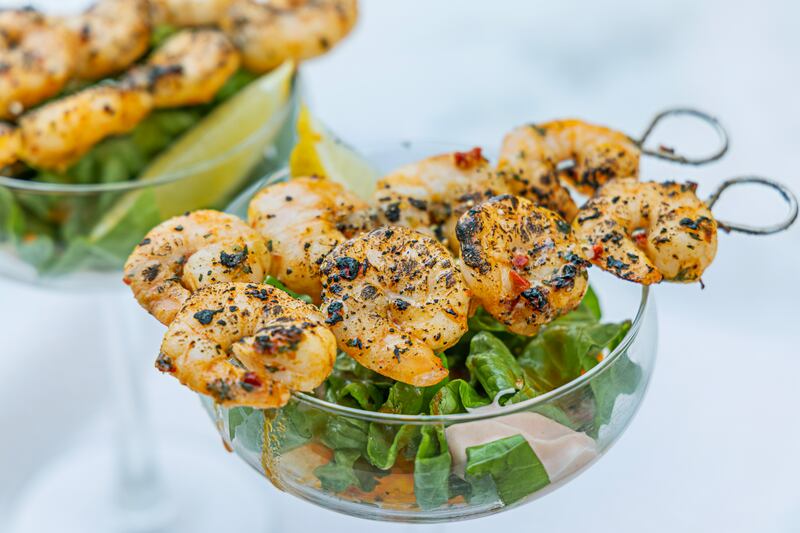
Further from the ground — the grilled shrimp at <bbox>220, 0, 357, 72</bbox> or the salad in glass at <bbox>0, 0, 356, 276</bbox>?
the grilled shrimp at <bbox>220, 0, 357, 72</bbox>

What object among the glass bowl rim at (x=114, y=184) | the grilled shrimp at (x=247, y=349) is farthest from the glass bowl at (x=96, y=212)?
the grilled shrimp at (x=247, y=349)

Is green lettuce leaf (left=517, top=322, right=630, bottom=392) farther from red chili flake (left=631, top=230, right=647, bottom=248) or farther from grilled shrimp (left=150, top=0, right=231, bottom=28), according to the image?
grilled shrimp (left=150, top=0, right=231, bottom=28)

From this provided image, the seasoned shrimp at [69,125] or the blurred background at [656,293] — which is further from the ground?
the seasoned shrimp at [69,125]

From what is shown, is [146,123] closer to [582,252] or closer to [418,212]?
[418,212]

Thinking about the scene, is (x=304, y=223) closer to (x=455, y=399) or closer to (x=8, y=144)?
(x=455, y=399)

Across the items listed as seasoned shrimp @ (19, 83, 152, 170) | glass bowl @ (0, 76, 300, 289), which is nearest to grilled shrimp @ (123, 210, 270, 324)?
glass bowl @ (0, 76, 300, 289)

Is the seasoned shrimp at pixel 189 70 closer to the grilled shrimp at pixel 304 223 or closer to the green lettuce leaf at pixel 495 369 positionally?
the grilled shrimp at pixel 304 223

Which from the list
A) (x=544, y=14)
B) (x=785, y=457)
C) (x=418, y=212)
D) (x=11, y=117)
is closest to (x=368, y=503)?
(x=418, y=212)

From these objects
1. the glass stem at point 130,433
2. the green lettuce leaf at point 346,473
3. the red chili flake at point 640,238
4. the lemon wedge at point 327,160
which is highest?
the red chili flake at point 640,238
